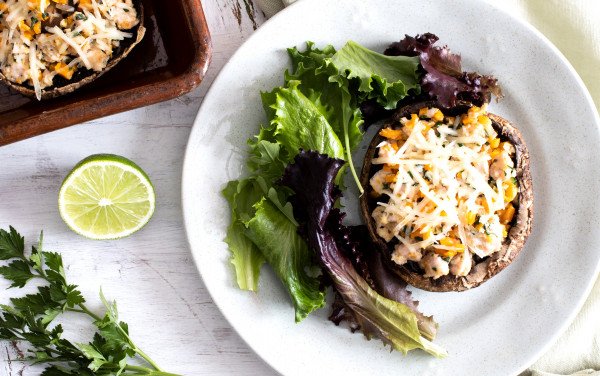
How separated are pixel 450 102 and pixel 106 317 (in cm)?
181

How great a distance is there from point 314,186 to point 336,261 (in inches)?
13.7

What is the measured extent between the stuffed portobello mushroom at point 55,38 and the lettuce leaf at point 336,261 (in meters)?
0.94

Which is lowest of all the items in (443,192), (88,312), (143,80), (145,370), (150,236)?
(145,370)

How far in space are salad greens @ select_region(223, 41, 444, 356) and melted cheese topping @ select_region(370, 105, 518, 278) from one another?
21cm

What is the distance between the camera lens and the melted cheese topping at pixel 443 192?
2973mm

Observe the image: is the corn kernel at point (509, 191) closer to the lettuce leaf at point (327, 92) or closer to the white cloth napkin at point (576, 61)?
the lettuce leaf at point (327, 92)

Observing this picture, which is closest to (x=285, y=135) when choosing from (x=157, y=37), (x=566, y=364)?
(x=157, y=37)

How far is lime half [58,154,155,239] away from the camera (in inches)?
124

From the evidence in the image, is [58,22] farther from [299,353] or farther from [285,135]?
[299,353]

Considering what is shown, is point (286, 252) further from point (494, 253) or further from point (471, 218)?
point (494, 253)

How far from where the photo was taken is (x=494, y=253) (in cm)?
317

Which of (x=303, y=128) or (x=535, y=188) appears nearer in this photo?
(x=303, y=128)

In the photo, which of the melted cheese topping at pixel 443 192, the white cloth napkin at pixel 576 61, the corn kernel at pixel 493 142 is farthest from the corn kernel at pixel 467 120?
the white cloth napkin at pixel 576 61

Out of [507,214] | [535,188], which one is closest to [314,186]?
[507,214]
